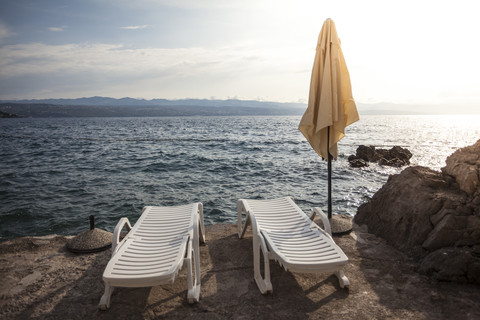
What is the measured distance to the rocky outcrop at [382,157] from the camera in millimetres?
18797

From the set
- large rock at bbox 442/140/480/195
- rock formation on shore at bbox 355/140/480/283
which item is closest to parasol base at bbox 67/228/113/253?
rock formation on shore at bbox 355/140/480/283

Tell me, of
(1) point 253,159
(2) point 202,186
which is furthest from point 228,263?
(1) point 253,159

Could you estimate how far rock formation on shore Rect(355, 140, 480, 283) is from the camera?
3434 millimetres

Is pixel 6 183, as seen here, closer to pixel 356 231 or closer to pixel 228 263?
pixel 228 263

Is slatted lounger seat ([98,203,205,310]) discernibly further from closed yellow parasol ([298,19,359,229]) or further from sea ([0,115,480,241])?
sea ([0,115,480,241])

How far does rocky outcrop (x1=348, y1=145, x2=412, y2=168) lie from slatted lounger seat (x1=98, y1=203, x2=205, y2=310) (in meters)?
16.1

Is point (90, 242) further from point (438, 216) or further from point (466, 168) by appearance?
point (466, 168)

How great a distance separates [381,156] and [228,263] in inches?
713

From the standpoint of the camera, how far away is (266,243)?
11.8 ft

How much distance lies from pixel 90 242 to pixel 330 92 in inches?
158

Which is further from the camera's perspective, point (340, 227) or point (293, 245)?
point (340, 227)

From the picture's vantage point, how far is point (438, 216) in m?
3.92

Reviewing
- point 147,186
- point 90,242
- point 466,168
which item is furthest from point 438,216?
point 147,186

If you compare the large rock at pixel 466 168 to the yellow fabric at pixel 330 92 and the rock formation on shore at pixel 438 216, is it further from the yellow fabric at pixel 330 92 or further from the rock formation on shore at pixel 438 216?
the yellow fabric at pixel 330 92
